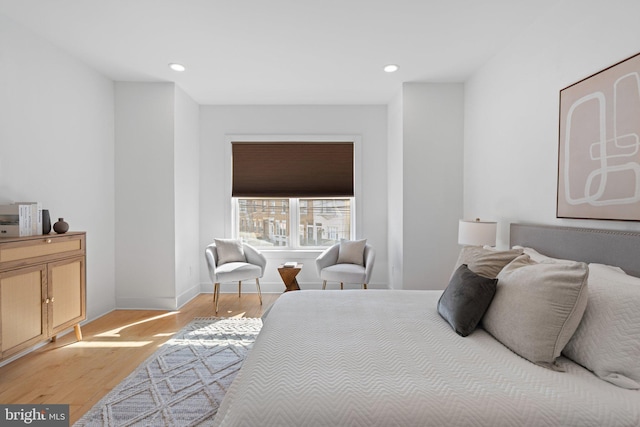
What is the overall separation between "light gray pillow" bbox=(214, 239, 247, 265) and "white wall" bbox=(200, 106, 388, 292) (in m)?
0.50

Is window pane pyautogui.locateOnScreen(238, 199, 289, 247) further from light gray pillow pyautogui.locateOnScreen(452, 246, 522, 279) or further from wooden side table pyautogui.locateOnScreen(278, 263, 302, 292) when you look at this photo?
light gray pillow pyautogui.locateOnScreen(452, 246, 522, 279)

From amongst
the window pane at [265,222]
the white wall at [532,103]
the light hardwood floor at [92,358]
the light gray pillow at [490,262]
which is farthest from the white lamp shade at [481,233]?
the window pane at [265,222]

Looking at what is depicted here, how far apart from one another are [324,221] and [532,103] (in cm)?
303

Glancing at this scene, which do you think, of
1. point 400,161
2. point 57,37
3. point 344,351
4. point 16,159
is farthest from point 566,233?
point 57,37

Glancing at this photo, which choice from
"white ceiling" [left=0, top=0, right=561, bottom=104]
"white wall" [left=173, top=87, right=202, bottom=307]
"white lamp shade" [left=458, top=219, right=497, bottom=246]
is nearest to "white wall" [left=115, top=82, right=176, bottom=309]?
"white wall" [left=173, top=87, right=202, bottom=307]

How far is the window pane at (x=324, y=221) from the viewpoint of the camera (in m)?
5.03

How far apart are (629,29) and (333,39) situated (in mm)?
2045

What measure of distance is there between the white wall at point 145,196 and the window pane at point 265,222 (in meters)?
1.17

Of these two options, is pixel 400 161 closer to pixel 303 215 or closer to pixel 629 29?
pixel 303 215

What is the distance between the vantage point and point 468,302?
1.79 metres

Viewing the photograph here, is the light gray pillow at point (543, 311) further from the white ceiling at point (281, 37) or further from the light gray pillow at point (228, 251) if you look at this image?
the light gray pillow at point (228, 251)

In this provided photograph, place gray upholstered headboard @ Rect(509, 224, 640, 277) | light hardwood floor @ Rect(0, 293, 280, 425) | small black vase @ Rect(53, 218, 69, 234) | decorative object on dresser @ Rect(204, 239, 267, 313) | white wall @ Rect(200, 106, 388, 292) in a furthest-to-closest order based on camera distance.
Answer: white wall @ Rect(200, 106, 388, 292), decorative object on dresser @ Rect(204, 239, 267, 313), small black vase @ Rect(53, 218, 69, 234), light hardwood floor @ Rect(0, 293, 280, 425), gray upholstered headboard @ Rect(509, 224, 640, 277)

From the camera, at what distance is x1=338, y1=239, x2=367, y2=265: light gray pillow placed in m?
4.40

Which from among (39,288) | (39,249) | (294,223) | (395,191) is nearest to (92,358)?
(39,288)
